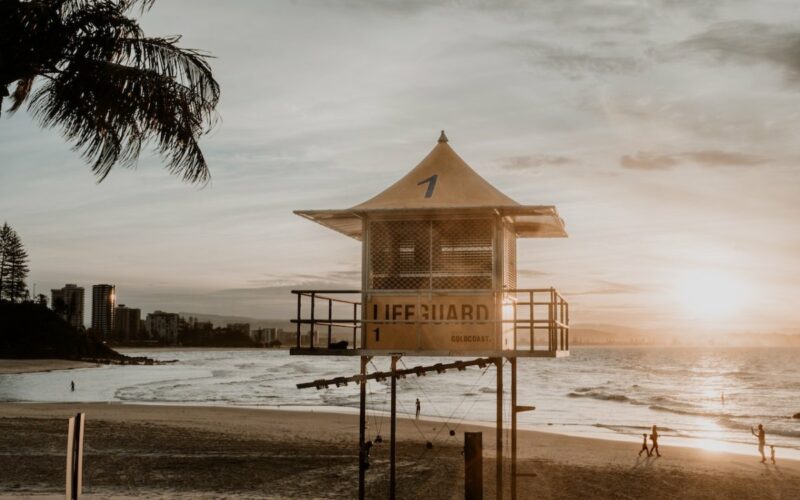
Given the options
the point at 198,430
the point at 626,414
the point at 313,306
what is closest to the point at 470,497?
the point at 313,306

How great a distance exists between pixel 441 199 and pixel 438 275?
4.72 ft

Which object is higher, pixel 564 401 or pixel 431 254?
pixel 431 254

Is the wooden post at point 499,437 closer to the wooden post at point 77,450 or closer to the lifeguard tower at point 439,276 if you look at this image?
the lifeguard tower at point 439,276

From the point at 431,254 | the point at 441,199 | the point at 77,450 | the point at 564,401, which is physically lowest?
the point at 564,401

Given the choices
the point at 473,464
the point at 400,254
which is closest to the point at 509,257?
the point at 400,254

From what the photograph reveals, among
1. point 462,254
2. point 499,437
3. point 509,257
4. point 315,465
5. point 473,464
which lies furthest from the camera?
point 315,465

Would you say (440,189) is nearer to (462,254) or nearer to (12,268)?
(462,254)

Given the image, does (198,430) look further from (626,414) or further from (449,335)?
(626,414)

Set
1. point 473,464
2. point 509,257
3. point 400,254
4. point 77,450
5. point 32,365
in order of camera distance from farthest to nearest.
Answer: point 32,365, point 509,257, point 400,254, point 473,464, point 77,450

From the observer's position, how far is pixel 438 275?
14945 mm

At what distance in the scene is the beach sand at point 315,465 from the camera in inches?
830

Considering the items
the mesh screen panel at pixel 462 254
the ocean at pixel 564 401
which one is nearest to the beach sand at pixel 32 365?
the ocean at pixel 564 401

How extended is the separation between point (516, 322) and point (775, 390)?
282 feet

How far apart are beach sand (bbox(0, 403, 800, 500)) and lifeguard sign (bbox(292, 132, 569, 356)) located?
12.0 ft
